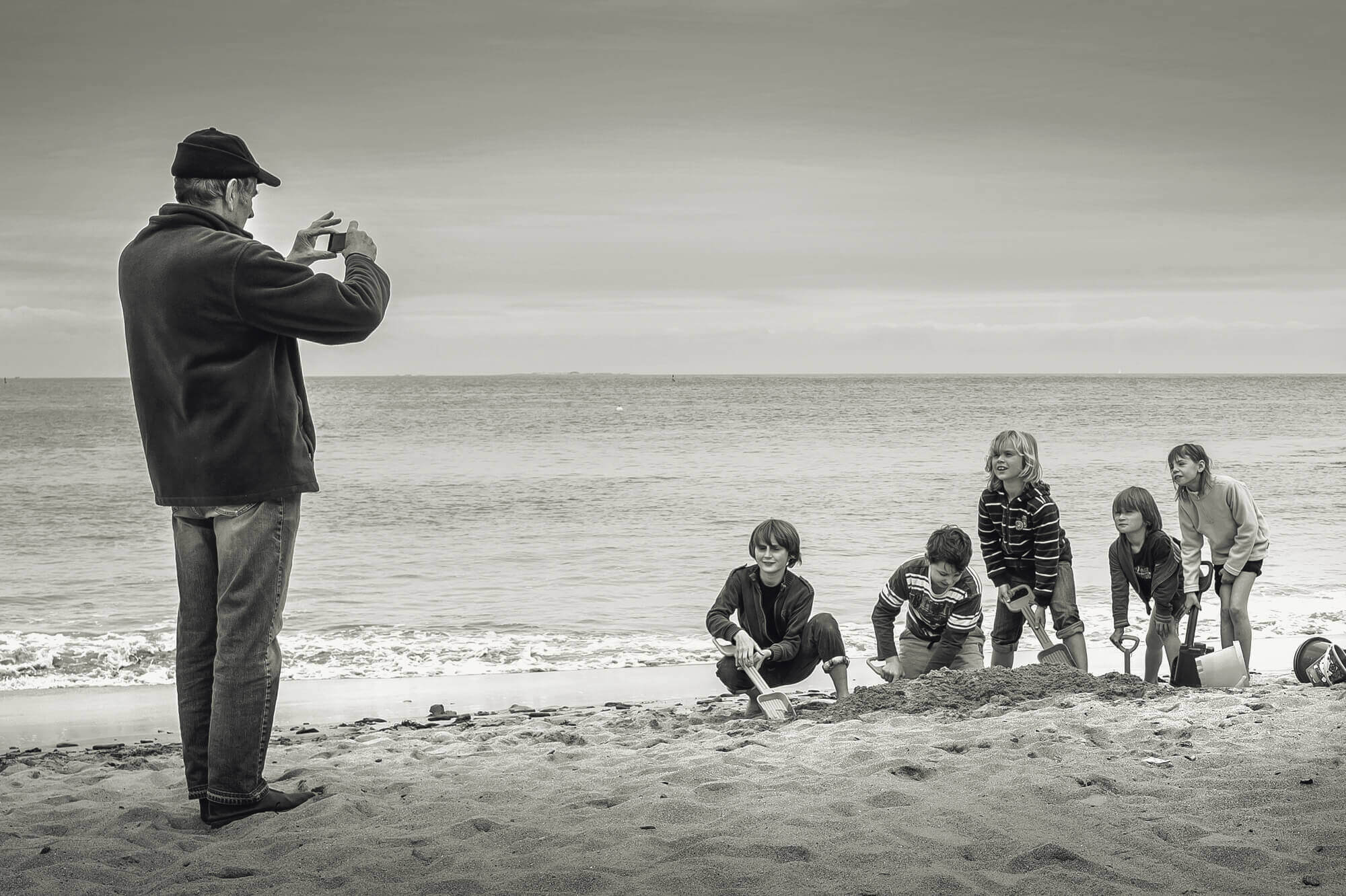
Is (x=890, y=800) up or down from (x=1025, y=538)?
down

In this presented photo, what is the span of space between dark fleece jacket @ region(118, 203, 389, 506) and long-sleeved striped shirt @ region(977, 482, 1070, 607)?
3.57m

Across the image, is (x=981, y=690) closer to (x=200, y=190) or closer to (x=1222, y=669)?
(x=1222, y=669)

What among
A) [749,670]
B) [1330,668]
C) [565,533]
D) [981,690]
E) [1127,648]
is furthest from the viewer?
[565,533]

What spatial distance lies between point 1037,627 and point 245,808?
12.4 ft

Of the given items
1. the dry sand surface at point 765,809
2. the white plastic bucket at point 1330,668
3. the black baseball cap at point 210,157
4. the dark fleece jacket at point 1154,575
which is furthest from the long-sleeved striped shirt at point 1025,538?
the black baseball cap at point 210,157

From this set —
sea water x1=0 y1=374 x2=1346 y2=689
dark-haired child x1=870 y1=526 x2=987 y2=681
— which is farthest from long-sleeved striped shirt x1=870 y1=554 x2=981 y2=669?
sea water x1=0 y1=374 x2=1346 y2=689

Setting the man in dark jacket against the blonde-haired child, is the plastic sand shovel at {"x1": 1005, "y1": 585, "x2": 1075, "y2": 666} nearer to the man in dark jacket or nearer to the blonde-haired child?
the blonde-haired child

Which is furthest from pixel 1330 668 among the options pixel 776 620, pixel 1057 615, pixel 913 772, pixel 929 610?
pixel 913 772

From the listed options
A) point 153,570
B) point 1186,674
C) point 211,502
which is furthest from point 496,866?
point 153,570

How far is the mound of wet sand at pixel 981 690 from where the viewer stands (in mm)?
4398

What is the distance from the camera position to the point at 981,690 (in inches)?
179

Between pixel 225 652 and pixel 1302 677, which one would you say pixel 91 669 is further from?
pixel 1302 677

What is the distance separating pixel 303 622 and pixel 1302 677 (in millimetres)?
6358

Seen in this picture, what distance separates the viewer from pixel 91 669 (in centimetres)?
654
